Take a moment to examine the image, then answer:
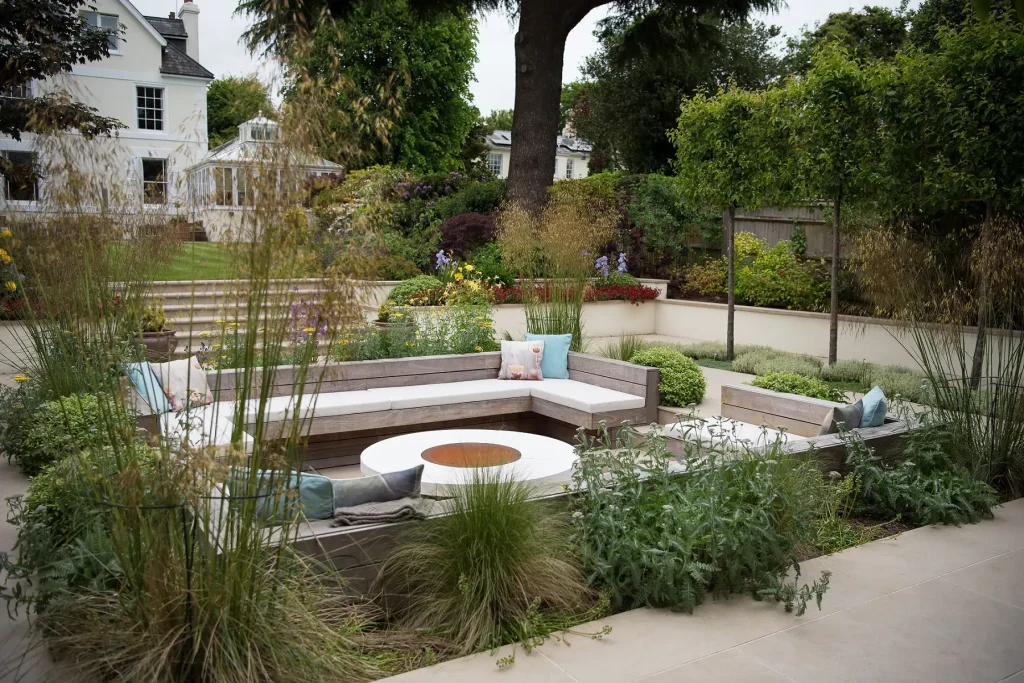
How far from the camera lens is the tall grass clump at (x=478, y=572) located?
2869 mm

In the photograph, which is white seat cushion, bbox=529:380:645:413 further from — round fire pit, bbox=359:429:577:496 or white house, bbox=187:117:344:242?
white house, bbox=187:117:344:242

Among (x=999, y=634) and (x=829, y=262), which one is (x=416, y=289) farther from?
(x=999, y=634)

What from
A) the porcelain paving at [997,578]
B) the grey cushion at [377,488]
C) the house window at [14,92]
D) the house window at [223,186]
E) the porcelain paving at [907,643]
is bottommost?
the porcelain paving at [907,643]

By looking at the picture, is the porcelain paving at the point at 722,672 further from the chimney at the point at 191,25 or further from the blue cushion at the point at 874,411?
the chimney at the point at 191,25

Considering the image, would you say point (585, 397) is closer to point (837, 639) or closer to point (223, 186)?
point (837, 639)

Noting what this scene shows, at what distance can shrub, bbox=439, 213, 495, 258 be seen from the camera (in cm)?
1186

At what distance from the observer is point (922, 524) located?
419 centimetres

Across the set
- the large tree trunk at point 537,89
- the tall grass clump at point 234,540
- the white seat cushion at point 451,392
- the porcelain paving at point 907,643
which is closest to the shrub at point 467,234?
the large tree trunk at point 537,89

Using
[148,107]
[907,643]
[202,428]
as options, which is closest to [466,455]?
[202,428]

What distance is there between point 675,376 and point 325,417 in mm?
2818

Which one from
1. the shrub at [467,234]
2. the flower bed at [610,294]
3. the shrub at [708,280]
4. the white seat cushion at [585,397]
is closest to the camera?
the white seat cushion at [585,397]

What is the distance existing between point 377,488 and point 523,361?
11.1 ft

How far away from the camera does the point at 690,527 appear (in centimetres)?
317

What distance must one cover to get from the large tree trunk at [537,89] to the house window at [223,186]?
33.5 feet
